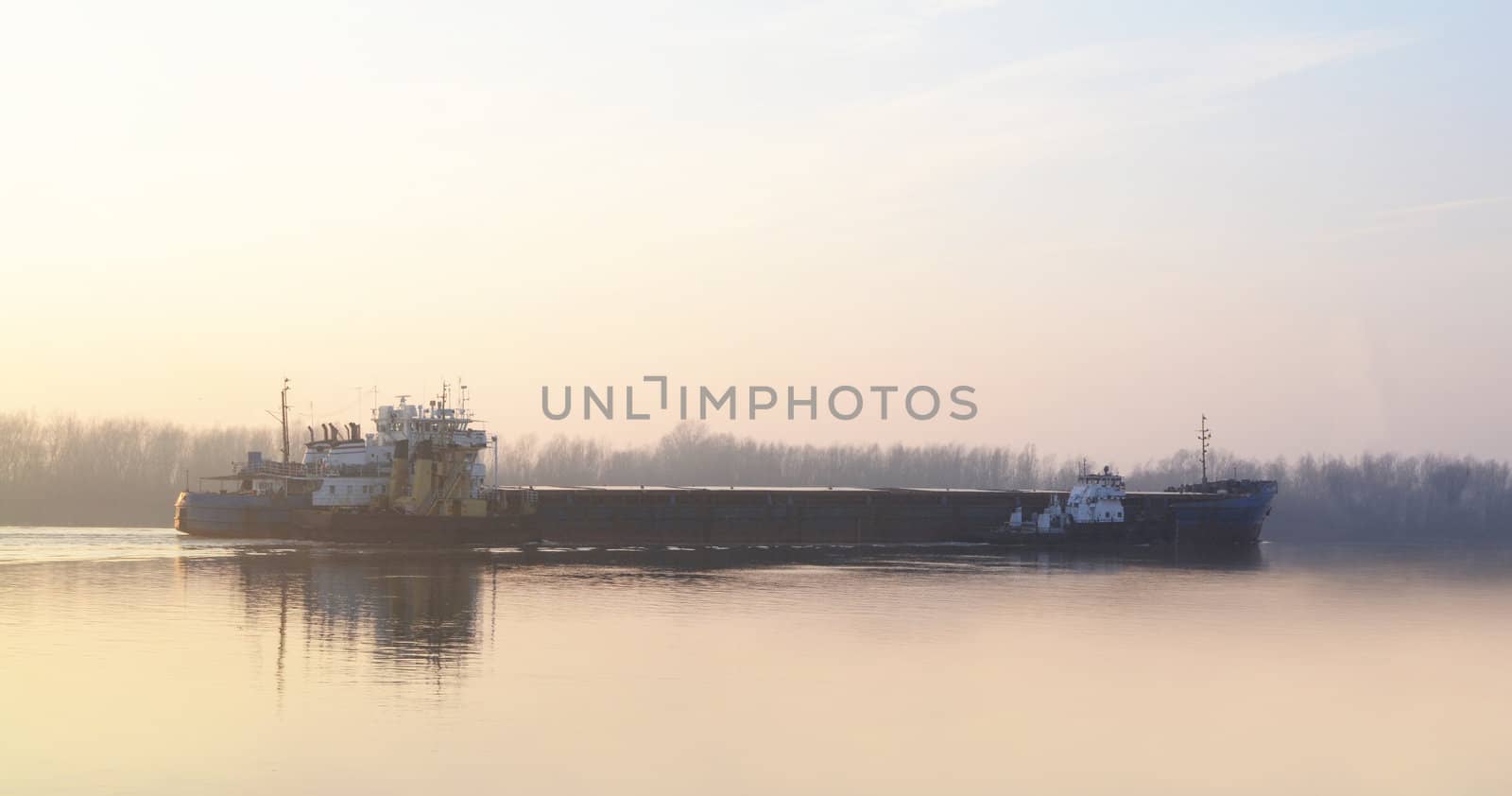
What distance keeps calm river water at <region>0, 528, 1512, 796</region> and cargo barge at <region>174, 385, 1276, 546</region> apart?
2381cm

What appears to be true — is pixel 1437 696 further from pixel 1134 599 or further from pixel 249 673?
pixel 249 673

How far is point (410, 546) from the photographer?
275ft

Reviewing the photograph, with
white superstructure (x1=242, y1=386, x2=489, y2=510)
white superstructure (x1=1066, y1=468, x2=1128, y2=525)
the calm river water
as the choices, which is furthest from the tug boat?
white superstructure (x1=1066, y1=468, x2=1128, y2=525)

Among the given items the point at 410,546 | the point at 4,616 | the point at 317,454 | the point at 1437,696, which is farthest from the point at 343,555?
the point at 1437,696

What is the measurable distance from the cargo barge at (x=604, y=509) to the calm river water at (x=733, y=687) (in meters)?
23.8

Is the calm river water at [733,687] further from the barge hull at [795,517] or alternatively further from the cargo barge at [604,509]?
the barge hull at [795,517]

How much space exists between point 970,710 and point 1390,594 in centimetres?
4142

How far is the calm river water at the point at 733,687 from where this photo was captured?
24.6 metres

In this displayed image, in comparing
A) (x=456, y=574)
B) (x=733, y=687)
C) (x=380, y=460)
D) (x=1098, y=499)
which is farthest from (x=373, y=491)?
(x=733, y=687)

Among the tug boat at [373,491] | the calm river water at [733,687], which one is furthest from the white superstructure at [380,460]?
the calm river water at [733,687]

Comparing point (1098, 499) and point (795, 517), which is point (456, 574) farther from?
point (1098, 499)

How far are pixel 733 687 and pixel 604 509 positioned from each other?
66790 mm

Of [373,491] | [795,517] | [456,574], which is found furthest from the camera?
[795,517]

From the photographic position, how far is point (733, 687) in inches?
1297
